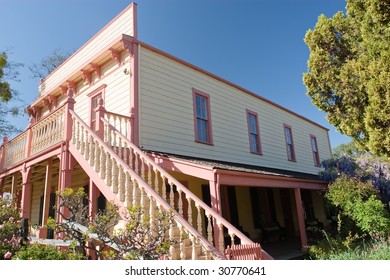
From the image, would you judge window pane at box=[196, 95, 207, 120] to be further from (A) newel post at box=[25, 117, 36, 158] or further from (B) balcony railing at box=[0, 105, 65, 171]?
(A) newel post at box=[25, 117, 36, 158]

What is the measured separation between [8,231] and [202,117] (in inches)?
288

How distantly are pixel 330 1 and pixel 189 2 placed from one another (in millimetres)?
5204

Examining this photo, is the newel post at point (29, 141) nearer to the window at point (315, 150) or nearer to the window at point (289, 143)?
the window at point (289, 143)

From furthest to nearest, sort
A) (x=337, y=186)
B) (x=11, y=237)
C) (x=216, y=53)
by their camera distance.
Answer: (x=216, y=53) → (x=337, y=186) → (x=11, y=237)

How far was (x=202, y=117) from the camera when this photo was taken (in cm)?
1191

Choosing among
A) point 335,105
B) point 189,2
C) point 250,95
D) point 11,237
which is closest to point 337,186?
point 335,105

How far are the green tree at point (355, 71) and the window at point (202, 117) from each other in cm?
382

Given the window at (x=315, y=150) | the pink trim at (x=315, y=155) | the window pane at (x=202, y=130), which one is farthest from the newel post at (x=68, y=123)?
the window at (x=315, y=150)

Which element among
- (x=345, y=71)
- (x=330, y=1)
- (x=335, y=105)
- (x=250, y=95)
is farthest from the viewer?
(x=250, y=95)

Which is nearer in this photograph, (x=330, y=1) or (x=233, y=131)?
(x=330, y=1)

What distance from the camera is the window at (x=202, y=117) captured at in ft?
38.2

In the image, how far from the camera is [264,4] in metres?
12.6

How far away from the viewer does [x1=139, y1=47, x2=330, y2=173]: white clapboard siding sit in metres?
10.1

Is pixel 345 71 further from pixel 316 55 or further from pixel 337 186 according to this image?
pixel 337 186
